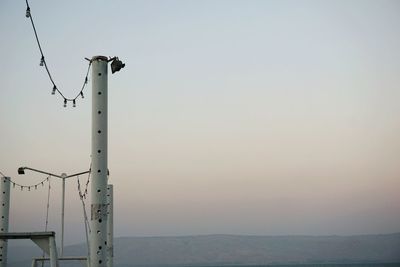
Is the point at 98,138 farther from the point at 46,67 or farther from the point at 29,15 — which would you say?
the point at 29,15

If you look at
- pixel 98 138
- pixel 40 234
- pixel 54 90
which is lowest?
pixel 40 234

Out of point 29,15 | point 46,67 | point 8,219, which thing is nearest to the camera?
point 29,15

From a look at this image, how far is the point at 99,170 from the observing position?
19.5m

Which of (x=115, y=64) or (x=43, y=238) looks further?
(x=115, y=64)

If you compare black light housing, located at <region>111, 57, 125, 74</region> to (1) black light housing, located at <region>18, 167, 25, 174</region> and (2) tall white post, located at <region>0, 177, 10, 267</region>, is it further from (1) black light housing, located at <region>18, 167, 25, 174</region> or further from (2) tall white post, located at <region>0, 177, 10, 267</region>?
(1) black light housing, located at <region>18, 167, 25, 174</region>

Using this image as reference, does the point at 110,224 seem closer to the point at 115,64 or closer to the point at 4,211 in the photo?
the point at 4,211

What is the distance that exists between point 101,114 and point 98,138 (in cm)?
109

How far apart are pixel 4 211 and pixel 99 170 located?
14220 mm

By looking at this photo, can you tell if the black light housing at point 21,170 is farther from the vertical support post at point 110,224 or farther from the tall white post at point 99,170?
the tall white post at point 99,170

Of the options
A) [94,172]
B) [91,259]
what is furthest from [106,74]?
[91,259]

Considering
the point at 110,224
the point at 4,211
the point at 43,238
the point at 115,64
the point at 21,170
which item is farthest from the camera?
the point at 110,224

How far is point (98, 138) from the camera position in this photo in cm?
1975

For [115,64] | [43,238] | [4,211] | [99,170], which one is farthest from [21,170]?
[43,238]

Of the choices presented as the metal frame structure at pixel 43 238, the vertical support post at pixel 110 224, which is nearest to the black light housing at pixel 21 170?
the vertical support post at pixel 110 224
